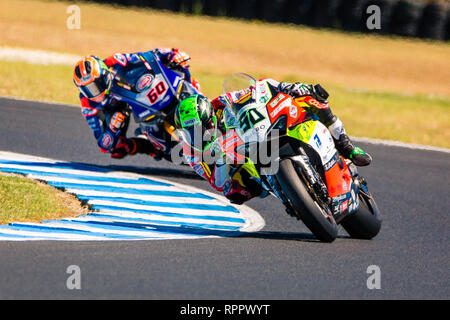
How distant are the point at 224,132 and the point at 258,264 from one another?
1.64 m

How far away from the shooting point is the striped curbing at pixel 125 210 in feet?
21.3

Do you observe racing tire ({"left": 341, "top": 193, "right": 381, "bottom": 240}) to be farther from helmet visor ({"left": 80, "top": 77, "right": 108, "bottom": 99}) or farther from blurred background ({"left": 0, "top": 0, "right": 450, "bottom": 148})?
blurred background ({"left": 0, "top": 0, "right": 450, "bottom": 148})

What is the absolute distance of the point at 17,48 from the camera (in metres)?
21.5

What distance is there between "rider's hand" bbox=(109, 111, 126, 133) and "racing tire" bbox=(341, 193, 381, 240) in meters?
3.46

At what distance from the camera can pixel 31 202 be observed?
724cm

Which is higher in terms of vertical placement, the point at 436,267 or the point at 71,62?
the point at 436,267

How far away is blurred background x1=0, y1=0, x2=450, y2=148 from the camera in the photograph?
17484mm

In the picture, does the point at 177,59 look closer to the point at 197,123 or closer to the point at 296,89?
the point at 197,123

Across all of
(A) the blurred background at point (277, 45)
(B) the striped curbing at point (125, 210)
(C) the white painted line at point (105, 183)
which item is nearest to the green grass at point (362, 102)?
(A) the blurred background at point (277, 45)

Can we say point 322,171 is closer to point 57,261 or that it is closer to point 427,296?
point 427,296

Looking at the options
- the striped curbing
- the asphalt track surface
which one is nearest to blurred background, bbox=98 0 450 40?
the asphalt track surface

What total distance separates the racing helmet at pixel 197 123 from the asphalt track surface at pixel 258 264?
0.87 metres
